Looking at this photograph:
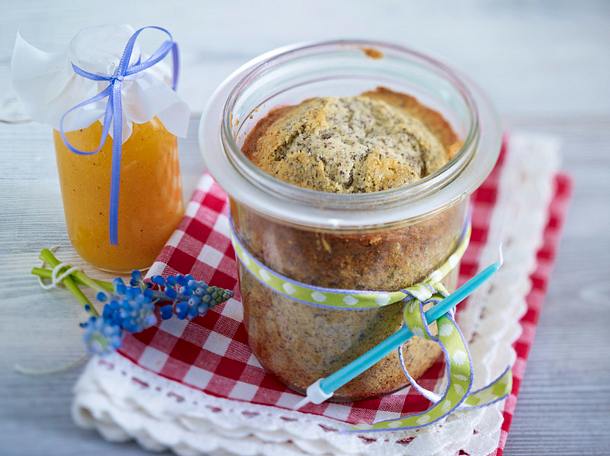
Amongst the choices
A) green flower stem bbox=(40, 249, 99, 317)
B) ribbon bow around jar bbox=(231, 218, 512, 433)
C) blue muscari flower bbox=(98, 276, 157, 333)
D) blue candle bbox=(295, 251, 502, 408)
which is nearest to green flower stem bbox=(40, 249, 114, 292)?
green flower stem bbox=(40, 249, 99, 317)

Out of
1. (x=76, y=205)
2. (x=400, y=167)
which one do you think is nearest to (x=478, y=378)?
(x=400, y=167)

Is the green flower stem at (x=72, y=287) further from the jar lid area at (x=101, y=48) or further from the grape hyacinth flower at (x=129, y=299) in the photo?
the jar lid area at (x=101, y=48)

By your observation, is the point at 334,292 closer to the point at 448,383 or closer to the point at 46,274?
the point at 448,383

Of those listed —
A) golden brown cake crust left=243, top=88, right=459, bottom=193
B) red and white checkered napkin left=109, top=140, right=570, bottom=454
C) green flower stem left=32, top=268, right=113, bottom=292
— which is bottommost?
green flower stem left=32, top=268, right=113, bottom=292

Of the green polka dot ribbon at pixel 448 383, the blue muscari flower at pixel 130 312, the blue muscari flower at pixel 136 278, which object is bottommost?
the blue muscari flower at pixel 136 278

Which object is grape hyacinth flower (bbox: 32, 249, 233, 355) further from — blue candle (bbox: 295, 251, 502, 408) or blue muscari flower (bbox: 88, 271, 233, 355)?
blue candle (bbox: 295, 251, 502, 408)

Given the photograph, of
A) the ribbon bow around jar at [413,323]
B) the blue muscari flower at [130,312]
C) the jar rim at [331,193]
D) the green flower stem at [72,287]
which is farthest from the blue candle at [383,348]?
the green flower stem at [72,287]

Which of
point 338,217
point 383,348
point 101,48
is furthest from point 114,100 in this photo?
point 383,348

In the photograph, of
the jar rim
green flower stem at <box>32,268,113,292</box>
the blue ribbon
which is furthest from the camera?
green flower stem at <box>32,268,113,292</box>
